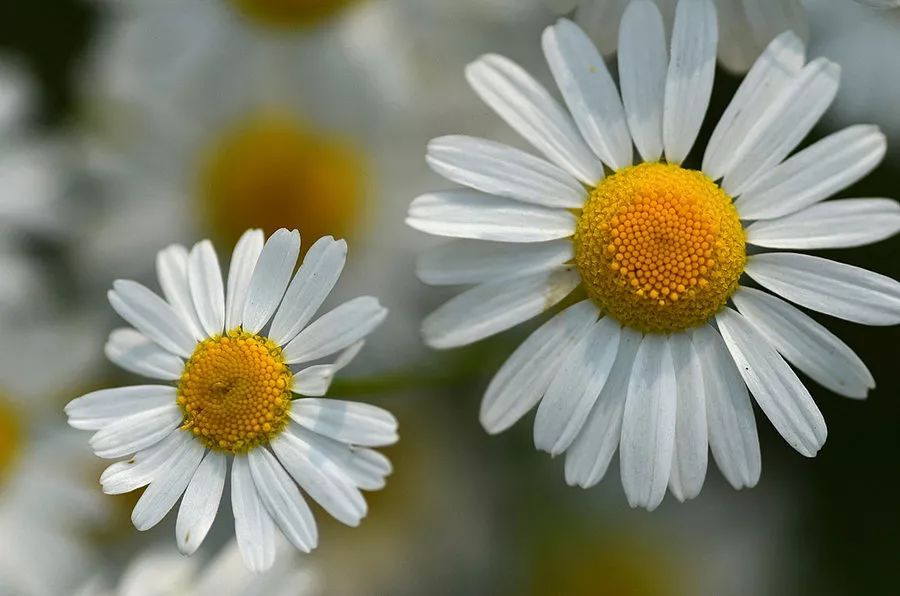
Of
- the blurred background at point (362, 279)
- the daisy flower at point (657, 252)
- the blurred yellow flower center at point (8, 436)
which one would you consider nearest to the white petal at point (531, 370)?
the daisy flower at point (657, 252)

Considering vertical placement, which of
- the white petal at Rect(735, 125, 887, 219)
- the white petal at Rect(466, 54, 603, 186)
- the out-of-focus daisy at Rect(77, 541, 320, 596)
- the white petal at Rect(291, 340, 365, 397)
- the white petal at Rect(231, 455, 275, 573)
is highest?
the white petal at Rect(466, 54, 603, 186)

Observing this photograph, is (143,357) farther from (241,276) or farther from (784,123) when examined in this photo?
(784,123)

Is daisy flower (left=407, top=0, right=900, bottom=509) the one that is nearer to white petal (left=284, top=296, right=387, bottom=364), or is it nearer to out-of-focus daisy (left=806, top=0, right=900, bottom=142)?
white petal (left=284, top=296, right=387, bottom=364)

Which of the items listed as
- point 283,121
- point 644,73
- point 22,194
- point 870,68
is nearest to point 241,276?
point 644,73

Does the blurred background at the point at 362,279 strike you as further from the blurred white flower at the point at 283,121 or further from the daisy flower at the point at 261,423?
the daisy flower at the point at 261,423

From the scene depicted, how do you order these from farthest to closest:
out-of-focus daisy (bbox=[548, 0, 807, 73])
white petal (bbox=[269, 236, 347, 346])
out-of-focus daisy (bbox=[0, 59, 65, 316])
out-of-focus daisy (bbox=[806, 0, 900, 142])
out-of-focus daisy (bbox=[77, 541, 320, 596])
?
out-of-focus daisy (bbox=[0, 59, 65, 316])
out-of-focus daisy (bbox=[806, 0, 900, 142])
out-of-focus daisy (bbox=[77, 541, 320, 596])
out-of-focus daisy (bbox=[548, 0, 807, 73])
white petal (bbox=[269, 236, 347, 346])

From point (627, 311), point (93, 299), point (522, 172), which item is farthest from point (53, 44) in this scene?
point (627, 311)

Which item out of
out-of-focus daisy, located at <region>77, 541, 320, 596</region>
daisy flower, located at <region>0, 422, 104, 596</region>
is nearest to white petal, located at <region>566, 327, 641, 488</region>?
out-of-focus daisy, located at <region>77, 541, 320, 596</region>
